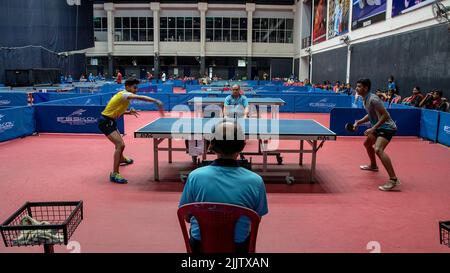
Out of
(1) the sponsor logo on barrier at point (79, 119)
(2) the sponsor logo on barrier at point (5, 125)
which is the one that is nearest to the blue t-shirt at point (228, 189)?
(2) the sponsor logo on barrier at point (5, 125)

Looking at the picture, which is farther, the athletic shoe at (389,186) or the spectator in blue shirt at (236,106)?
the spectator in blue shirt at (236,106)

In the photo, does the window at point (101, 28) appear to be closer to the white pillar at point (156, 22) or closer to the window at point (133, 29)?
the window at point (133, 29)

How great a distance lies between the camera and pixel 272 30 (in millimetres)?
39625

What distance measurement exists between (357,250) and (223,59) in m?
38.5

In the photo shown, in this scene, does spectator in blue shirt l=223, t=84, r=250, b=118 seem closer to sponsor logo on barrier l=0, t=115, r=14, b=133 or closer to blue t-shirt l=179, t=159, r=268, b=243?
sponsor logo on barrier l=0, t=115, r=14, b=133

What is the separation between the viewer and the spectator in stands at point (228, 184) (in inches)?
93.4

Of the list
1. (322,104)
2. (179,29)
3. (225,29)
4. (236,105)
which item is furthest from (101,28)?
(236,105)

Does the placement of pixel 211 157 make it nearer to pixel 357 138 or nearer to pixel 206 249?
pixel 357 138

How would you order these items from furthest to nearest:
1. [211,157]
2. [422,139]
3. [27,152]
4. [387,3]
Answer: [387,3] → [422,139] → [27,152] → [211,157]

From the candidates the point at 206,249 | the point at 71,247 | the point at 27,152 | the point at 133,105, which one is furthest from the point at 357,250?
the point at 133,105

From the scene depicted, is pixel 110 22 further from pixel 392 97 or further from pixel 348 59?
pixel 392 97

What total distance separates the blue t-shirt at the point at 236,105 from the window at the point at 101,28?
34544mm

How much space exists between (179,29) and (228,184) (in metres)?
38.7

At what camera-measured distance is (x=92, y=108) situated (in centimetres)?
1158
